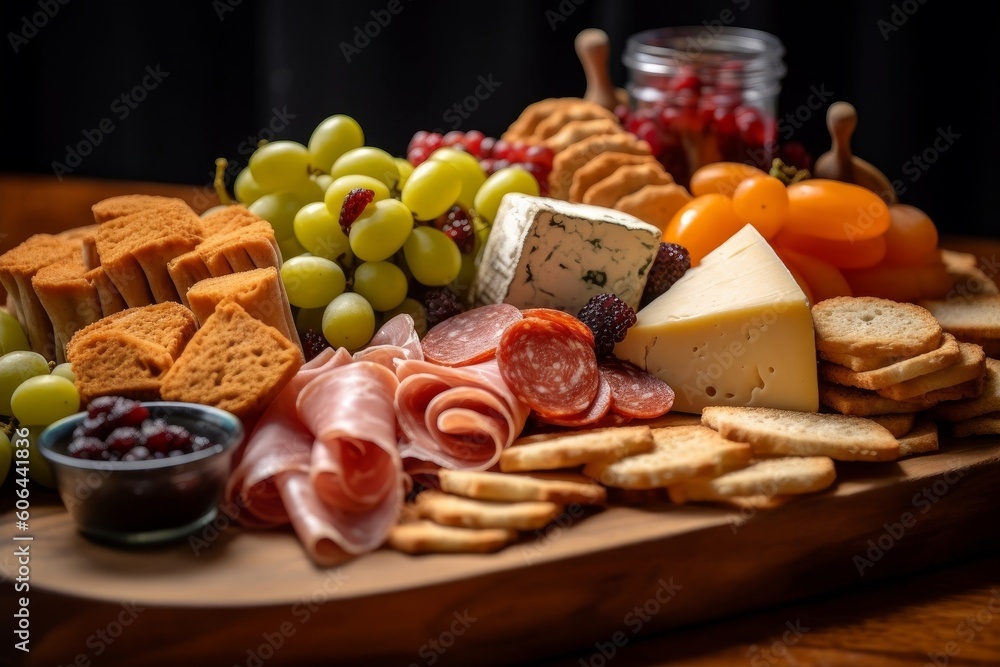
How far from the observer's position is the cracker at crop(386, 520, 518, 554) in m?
1.21

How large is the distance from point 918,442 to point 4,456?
53.7 inches

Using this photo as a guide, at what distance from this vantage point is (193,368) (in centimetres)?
138

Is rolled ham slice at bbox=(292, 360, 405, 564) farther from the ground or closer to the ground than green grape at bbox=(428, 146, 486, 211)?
closer to the ground

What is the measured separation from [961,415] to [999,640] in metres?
0.42

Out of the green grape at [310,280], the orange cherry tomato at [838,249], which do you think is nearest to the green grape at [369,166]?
the green grape at [310,280]

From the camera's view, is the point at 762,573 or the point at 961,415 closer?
the point at 762,573

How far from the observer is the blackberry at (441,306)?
67.9 inches

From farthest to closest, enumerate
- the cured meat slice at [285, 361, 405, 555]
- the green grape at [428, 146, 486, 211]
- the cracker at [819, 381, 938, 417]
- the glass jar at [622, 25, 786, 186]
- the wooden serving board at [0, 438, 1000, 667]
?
the glass jar at [622, 25, 786, 186]
the green grape at [428, 146, 486, 211]
the cracker at [819, 381, 938, 417]
the cured meat slice at [285, 361, 405, 555]
the wooden serving board at [0, 438, 1000, 667]

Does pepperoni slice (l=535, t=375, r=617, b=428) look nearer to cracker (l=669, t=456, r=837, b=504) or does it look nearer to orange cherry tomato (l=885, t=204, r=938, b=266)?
cracker (l=669, t=456, r=837, b=504)

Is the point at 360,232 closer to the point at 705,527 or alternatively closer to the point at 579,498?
the point at 579,498

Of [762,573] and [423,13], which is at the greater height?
[423,13]

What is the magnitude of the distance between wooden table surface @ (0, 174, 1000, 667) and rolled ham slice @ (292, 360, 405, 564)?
0.27 meters

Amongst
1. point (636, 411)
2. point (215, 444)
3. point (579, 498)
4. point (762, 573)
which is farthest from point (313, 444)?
point (762, 573)

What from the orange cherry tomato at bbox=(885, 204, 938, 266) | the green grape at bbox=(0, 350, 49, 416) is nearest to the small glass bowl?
the green grape at bbox=(0, 350, 49, 416)
